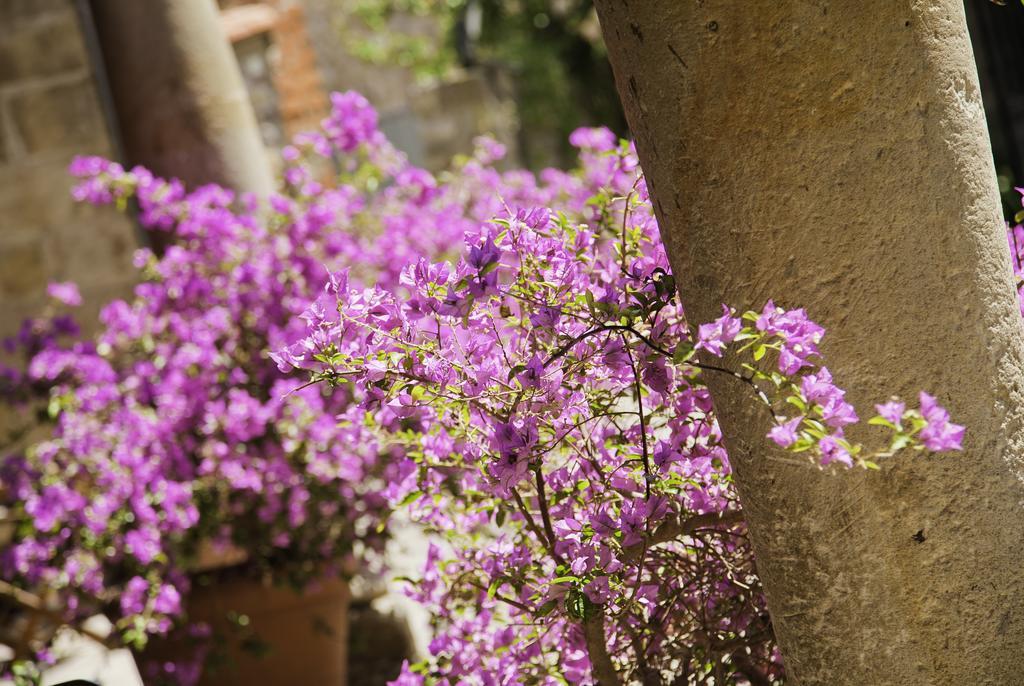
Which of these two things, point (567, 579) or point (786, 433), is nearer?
point (786, 433)

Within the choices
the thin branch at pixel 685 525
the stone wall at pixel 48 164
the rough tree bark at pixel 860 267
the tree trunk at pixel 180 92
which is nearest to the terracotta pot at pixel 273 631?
the tree trunk at pixel 180 92

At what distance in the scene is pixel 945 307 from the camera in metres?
1.46

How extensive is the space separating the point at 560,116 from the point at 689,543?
939 centimetres

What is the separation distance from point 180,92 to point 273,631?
1.94m

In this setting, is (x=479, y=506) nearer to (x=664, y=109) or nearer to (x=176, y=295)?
(x=664, y=109)

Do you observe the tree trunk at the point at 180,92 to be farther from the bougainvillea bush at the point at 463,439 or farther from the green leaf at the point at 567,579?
the green leaf at the point at 567,579

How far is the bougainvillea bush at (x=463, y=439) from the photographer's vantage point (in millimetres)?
1522

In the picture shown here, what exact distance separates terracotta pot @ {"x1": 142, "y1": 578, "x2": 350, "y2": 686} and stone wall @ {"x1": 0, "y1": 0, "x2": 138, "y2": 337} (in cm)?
198

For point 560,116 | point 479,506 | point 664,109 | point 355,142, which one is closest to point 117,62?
point 355,142

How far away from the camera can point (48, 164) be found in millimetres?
5086

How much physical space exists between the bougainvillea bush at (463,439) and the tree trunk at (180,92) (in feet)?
1.88

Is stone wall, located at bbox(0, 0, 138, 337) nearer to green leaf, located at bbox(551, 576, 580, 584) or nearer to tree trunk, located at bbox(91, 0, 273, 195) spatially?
tree trunk, located at bbox(91, 0, 273, 195)

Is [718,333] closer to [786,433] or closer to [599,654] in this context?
[786,433]

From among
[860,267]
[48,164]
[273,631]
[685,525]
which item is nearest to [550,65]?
[48,164]
